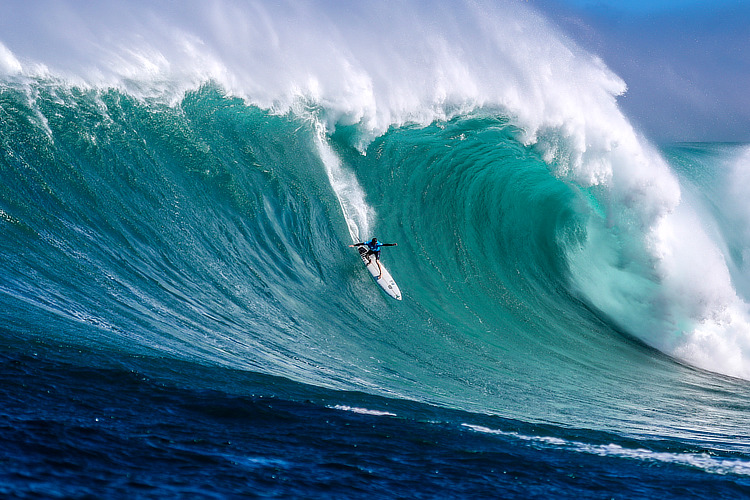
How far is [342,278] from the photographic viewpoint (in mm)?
10711

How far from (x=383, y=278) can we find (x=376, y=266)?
0.27 m

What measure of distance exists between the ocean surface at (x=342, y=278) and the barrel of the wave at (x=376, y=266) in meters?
0.27

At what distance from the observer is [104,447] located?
4.09 meters

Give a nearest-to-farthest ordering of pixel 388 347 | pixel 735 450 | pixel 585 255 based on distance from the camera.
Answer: pixel 735 450
pixel 388 347
pixel 585 255

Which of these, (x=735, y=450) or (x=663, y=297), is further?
(x=663, y=297)

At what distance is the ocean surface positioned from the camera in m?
4.72

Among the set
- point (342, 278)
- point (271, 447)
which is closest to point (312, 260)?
point (342, 278)

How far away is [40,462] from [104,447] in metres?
0.43

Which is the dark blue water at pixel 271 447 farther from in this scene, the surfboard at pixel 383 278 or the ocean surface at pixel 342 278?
the surfboard at pixel 383 278

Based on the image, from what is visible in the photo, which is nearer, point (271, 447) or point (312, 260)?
point (271, 447)

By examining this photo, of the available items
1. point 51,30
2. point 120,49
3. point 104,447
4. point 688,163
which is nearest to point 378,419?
point 104,447

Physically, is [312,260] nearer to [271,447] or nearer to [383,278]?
[383,278]

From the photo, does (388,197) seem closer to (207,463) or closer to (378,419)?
(378,419)

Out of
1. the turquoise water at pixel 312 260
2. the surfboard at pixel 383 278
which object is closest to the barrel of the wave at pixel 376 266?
the surfboard at pixel 383 278
